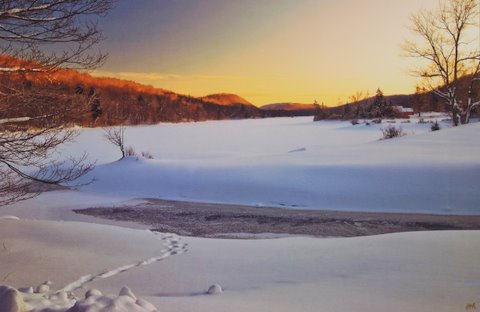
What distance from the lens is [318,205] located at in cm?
1423

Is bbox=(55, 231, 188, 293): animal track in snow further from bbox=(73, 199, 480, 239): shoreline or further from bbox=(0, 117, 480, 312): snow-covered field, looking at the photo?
bbox=(73, 199, 480, 239): shoreline

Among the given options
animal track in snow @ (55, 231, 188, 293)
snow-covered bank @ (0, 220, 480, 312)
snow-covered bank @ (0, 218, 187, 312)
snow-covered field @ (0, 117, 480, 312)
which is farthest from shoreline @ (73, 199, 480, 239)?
snow-covered bank @ (0, 218, 187, 312)

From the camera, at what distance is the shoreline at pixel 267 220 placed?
10.7 m

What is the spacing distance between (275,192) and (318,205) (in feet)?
6.00

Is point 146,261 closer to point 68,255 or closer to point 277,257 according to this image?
point 68,255

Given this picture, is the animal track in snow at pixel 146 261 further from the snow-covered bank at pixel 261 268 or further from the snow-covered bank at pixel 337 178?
the snow-covered bank at pixel 337 178

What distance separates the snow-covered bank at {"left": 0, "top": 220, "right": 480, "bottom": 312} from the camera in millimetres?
4543

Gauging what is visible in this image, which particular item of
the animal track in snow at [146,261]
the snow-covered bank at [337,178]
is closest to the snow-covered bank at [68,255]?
the animal track in snow at [146,261]

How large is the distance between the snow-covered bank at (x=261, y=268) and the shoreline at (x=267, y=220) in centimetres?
215

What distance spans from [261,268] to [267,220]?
5695mm

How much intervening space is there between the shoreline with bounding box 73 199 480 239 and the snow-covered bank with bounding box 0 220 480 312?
2149 millimetres

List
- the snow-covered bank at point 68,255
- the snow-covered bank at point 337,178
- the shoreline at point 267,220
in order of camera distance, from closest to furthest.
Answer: the snow-covered bank at point 68,255, the shoreline at point 267,220, the snow-covered bank at point 337,178

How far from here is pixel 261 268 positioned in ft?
21.4

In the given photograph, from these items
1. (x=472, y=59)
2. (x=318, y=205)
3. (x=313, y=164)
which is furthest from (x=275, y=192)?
(x=472, y=59)
